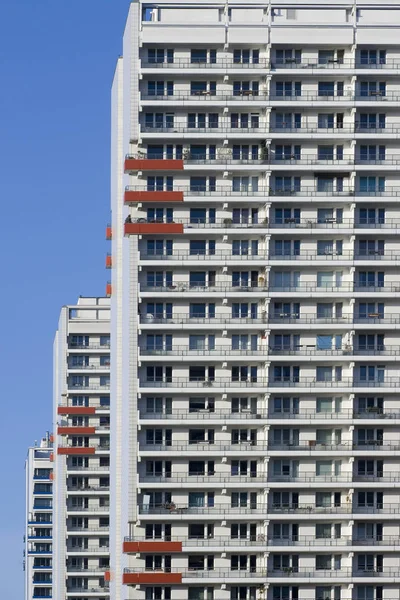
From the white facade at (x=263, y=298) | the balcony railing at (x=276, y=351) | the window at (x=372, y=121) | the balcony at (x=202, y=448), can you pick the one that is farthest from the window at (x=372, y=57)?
the balcony at (x=202, y=448)

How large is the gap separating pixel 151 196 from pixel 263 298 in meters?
11.6

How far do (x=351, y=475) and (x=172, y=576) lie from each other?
51.0ft

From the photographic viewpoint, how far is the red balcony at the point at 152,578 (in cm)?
12050

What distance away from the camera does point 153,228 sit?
124 m

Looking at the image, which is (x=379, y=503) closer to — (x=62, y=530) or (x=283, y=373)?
(x=283, y=373)

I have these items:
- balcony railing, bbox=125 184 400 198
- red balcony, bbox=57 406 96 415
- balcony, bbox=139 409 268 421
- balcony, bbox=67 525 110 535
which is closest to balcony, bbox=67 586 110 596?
balcony, bbox=67 525 110 535

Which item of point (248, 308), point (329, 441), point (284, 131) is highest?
point (284, 131)

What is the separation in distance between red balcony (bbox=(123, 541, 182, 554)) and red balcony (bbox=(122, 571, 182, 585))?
1711 millimetres

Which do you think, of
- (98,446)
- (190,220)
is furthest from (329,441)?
(98,446)

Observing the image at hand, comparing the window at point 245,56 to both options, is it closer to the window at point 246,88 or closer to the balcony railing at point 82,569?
the window at point 246,88

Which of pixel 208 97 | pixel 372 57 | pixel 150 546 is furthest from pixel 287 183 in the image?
pixel 150 546

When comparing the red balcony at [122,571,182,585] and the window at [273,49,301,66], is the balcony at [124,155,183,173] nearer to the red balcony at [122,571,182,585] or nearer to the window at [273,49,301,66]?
the window at [273,49,301,66]

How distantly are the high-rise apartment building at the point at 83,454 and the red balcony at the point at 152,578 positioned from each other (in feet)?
194

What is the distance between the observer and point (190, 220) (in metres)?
125
